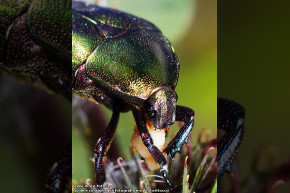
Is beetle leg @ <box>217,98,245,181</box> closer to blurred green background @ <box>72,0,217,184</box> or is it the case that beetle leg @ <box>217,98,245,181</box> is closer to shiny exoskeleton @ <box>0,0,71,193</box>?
blurred green background @ <box>72,0,217,184</box>

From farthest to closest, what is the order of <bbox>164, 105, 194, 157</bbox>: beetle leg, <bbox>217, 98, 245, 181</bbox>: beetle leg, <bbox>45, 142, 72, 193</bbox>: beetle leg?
<bbox>45, 142, 72, 193</bbox>: beetle leg
<bbox>217, 98, 245, 181</bbox>: beetle leg
<bbox>164, 105, 194, 157</bbox>: beetle leg

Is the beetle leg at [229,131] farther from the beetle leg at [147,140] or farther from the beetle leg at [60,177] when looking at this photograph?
the beetle leg at [60,177]

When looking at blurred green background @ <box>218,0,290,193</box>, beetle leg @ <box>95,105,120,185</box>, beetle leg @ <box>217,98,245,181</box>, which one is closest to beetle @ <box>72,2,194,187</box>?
beetle leg @ <box>95,105,120,185</box>

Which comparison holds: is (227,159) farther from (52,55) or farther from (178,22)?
(178,22)

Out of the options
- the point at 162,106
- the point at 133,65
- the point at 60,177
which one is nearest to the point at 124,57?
the point at 133,65

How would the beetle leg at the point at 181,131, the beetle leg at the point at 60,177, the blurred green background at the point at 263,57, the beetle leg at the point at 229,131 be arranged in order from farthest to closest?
the blurred green background at the point at 263,57, the beetle leg at the point at 60,177, the beetle leg at the point at 229,131, the beetle leg at the point at 181,131

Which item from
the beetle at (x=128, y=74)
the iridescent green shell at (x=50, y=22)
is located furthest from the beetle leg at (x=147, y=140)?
the iridescent green shell at (x=50, y=22)

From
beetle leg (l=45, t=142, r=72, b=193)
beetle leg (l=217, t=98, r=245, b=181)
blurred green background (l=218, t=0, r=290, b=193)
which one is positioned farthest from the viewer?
blurred green background (l=218, t=0, r=290, b=193)

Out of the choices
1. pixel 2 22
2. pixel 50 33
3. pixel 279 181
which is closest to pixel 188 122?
pixel 50 33
